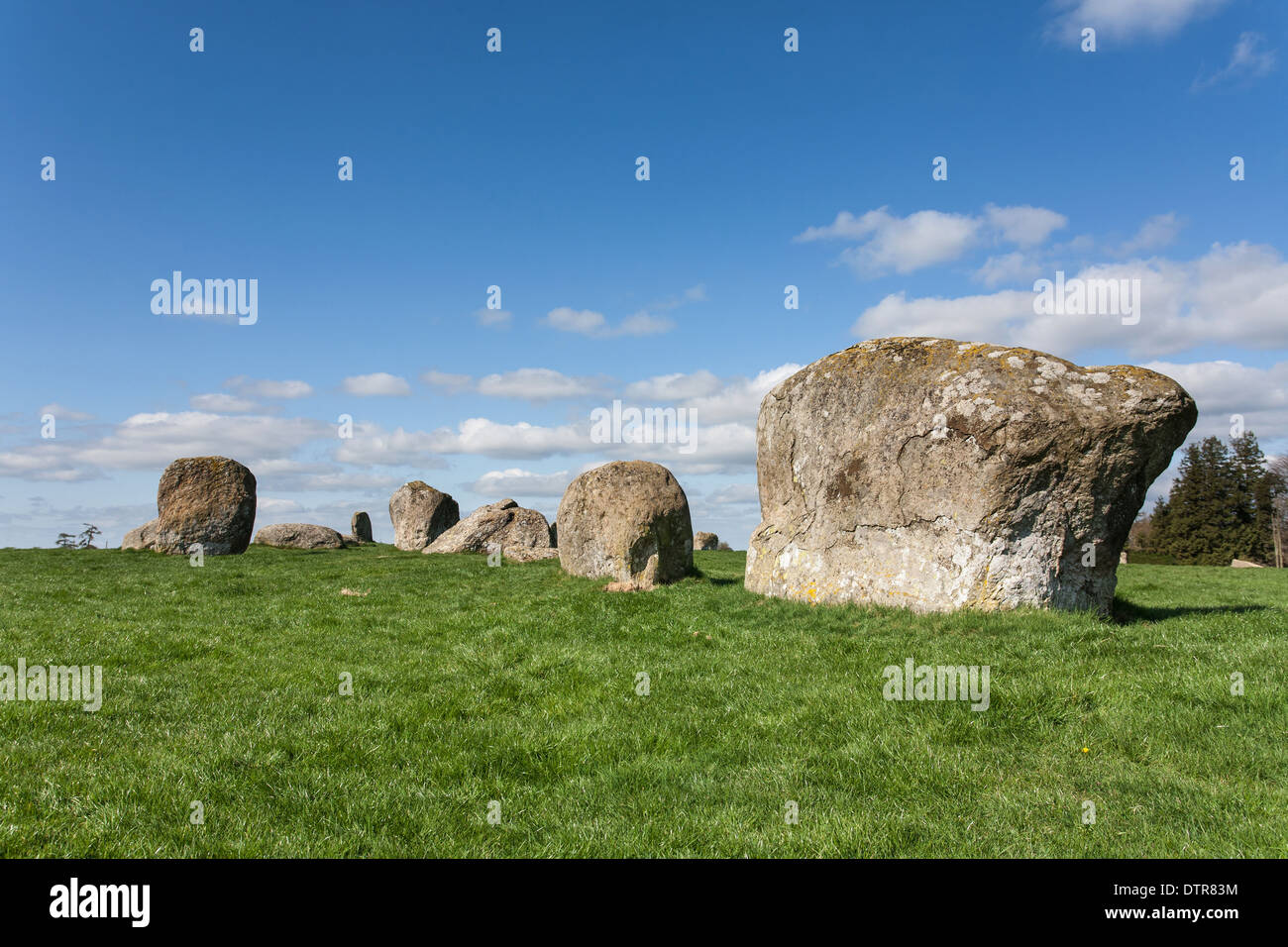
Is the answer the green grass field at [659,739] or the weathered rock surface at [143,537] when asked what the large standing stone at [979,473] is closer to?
the green grass field at [659,739]

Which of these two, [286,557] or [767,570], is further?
[286,557]

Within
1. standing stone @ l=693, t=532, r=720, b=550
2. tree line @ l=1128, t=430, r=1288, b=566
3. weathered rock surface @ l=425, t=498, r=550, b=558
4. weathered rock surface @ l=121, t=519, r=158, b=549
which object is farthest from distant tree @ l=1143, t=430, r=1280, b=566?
weathered rock surface @ l=121, t=519, r=158, b=549

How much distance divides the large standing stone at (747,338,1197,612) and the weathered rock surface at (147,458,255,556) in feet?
79.1

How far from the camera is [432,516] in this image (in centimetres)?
3412

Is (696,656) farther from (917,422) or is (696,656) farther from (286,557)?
(286,557)

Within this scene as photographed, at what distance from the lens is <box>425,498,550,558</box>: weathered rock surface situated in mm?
30391

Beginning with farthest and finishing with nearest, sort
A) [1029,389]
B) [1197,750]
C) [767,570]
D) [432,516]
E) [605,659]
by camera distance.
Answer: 1. [432,516]
2. [767,570]
3. [1029,389]
4. [605,659]
5. [1197,750]

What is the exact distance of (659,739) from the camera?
730cm

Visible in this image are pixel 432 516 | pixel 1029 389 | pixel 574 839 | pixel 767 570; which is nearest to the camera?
pixel 574 839

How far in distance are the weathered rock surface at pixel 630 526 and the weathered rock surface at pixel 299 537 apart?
20.8 m

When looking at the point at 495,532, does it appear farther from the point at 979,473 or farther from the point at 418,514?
the point at 979,473
